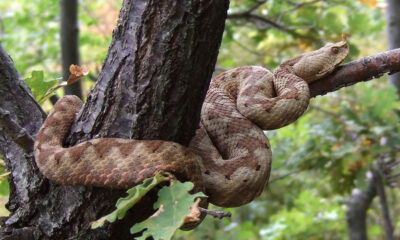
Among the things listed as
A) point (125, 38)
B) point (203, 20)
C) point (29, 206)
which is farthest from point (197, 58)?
point (29, 206)

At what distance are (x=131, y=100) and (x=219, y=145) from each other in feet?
2.85

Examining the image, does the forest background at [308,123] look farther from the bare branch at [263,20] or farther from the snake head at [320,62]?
the snake head at [320,62]

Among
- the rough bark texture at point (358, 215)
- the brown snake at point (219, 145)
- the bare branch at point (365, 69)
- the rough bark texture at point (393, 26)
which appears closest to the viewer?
the brown snake at point (219, 145)

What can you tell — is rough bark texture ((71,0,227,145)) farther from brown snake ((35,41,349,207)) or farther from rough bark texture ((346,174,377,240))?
rough bark texture ((346,174,377,240))

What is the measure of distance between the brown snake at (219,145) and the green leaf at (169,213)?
0.29 m

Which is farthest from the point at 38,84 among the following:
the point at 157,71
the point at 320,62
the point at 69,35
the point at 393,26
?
the point at 393,26

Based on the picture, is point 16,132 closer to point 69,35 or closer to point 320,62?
point 320,62

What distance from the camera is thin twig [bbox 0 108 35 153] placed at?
205cm

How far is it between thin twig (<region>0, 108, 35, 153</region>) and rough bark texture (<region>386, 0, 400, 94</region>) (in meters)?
4.23

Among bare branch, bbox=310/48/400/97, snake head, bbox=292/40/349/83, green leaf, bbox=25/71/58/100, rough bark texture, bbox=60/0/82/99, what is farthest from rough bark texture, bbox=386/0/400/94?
green leaf, bbox=25/71/58/100

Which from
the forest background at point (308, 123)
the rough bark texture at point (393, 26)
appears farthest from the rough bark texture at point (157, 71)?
the rough bark texture at point (393, 26)

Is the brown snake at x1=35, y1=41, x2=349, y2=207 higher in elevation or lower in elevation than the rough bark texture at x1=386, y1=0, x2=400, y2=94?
lower

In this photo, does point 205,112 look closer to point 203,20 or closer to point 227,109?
point 227,109

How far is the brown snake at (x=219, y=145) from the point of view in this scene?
1.95 metres
